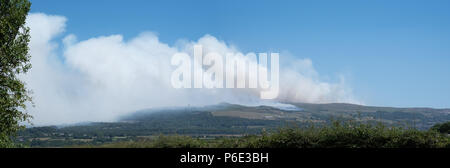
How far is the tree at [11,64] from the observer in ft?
71.6

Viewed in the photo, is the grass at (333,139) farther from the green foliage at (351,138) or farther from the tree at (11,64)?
the tree at (11,64)

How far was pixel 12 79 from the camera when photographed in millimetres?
22328

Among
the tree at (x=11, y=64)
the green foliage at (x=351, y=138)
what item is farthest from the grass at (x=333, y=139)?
the tree at (x=11, y=64)

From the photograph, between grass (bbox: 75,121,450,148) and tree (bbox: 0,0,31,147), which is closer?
grass (bbox: 75,121,450,148)

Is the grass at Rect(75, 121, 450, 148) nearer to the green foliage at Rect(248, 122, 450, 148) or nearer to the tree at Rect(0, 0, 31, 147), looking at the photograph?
the green foliage at Rect(248, 122, 450, 148)

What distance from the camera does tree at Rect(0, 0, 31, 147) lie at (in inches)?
859

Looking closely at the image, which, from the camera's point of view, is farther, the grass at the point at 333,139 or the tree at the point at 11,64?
the tree at the point at 11,64

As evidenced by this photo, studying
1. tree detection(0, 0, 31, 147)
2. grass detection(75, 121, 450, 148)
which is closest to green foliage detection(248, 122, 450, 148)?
grass detection(75, 121, 450, 148)

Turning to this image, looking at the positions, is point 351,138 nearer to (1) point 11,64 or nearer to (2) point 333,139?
(2) point 333,139
